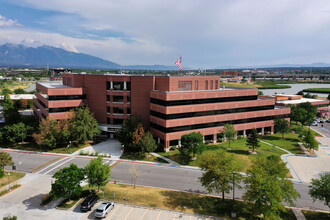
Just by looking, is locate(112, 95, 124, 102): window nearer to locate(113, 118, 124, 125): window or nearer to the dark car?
locate(113, 118, 124, 125): window

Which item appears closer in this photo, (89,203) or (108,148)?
(89,203)

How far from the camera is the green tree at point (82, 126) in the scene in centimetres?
6134

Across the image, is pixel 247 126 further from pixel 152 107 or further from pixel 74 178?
pixel 74 178

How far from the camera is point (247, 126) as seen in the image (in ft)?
240

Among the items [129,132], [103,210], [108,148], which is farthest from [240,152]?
[103,210]

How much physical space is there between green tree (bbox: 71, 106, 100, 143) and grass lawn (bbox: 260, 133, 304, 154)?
169 ft

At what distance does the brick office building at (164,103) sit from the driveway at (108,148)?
408cm

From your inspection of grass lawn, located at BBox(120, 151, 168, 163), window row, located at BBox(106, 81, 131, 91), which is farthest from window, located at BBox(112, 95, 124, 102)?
grass lawn, located at BBox(120, 151, 168, 163)

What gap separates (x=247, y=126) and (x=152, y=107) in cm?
3095

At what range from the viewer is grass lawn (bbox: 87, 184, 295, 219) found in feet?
113

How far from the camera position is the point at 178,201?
3703 centimetres

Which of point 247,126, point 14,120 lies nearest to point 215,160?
point 247,126

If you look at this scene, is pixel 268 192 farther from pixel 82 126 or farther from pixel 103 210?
pixel 82 126

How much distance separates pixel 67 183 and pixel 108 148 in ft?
92.4
